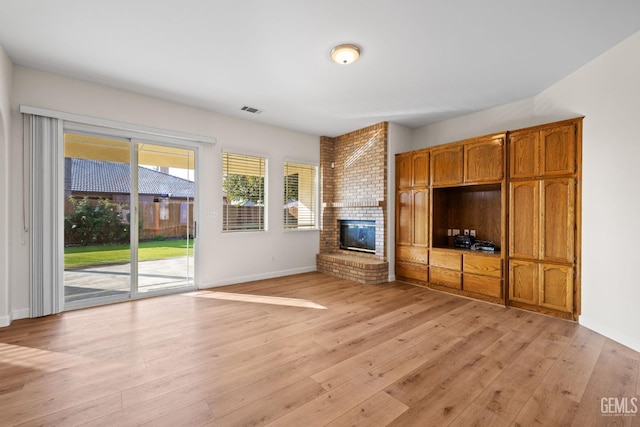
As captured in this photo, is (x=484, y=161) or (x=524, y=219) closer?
(x=524, y=219)

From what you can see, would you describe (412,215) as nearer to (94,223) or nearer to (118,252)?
(118,252)

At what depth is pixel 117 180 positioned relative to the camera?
400cm

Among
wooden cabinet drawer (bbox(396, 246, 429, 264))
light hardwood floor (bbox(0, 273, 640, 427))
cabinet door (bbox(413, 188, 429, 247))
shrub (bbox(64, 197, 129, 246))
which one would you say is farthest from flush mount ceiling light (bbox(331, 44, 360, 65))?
shrub (bbox(64, 197, 129, 246))

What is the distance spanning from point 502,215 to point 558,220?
63 cm

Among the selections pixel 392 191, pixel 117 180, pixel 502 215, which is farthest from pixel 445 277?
pixel 117 180

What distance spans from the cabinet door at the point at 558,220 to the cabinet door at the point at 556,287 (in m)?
0.13

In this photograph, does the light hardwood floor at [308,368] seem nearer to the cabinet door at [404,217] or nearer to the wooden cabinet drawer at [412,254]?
the wooden cabinet drawer at [412,254]

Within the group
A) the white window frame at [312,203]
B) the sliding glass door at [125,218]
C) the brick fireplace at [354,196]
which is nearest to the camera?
the sliding glass door at [125,218]

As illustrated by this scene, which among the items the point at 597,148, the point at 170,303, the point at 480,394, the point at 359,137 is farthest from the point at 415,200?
the point at 170,303

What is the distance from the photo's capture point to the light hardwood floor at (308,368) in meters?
1.78

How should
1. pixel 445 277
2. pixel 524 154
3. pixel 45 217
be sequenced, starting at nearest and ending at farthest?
1. pixel 45 217
2. pixel 524 154
3. pixel 445 277

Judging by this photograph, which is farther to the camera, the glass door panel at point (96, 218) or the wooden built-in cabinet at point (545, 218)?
the glass door panel at point (96, 218)

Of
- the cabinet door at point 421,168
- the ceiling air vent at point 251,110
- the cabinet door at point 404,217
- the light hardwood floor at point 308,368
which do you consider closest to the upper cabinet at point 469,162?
the cabinet door at point 421,168

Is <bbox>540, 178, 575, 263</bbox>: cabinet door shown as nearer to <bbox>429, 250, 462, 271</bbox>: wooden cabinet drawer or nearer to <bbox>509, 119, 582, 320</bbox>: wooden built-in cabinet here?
<bbox>509, 119, 582, 320</bbox>: wooden built-in cabinet
